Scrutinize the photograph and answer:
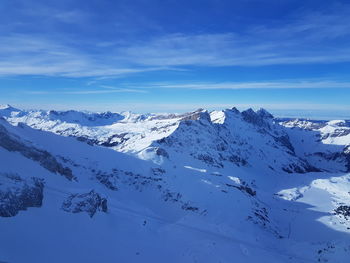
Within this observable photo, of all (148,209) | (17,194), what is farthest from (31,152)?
(148,209)

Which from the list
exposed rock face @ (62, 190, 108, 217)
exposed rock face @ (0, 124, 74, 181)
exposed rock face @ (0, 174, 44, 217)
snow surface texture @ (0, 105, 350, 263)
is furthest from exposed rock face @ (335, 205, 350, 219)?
exposed rock face @ (0, 174, 44, 217)

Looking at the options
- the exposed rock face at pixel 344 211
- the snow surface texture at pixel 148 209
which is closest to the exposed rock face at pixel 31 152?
the snow surface texture at pixel 148 209

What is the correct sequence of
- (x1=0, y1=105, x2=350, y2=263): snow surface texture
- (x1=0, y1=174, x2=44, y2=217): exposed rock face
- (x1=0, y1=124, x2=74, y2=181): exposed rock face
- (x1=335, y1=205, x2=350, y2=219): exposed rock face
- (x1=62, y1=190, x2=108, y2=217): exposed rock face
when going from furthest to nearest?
(x1=335, y1=205, x2=350, y2=219): exposed rock face → (x1=0, y1=124, x2=74, y2=181): exposed rock face → (x1=62, y1=190, x2=108, y2=217): exposed rock face → (x1=0, y1=105, x2=350, y2=263): snow surface texture → (x1=0, y1=174, x2=44, y2=217): exposed rock face

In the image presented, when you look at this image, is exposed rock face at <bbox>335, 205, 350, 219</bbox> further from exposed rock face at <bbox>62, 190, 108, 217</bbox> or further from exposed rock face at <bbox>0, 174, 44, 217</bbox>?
exposed rock face at <bbox>0, 174, 44, 217</bbox>

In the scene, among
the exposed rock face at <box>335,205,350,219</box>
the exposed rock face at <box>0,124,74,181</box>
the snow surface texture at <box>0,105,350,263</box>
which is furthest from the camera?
the exposed rock face at <box>335,205,350,219</box>

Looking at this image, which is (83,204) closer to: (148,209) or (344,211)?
(148,209)

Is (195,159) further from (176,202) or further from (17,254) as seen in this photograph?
(17,254)
